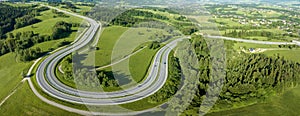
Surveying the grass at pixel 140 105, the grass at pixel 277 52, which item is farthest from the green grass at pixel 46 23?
the grass at pixel 277 52

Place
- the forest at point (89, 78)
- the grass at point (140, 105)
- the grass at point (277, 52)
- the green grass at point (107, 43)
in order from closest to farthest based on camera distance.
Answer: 1. the grass at point (140, 105)
2. the forest at point (89, 78)
3. the green grass at point (107, 43)
4. the grass at point (277, 52)

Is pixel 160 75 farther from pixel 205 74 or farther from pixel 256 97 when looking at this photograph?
pixel 256 97

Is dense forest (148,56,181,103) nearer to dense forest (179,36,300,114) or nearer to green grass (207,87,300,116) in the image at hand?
dense forest (179,36,300,114)

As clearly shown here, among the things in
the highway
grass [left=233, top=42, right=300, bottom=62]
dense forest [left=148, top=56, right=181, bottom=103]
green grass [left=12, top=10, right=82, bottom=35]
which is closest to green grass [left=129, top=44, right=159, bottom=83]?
the highway

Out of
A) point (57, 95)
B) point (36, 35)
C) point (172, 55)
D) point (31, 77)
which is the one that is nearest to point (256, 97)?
point (172, 55)

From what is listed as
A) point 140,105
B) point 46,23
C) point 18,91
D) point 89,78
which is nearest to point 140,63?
point 89,78

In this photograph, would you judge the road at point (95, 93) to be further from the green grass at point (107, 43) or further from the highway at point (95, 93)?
the green grass at point (107, 43)

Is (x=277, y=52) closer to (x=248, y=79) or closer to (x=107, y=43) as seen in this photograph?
(x=248, y=79)
